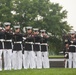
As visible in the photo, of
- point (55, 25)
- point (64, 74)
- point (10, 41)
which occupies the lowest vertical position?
point (64, 74)

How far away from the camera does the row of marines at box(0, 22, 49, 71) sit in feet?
53.7

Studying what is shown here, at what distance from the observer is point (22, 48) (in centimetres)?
1759

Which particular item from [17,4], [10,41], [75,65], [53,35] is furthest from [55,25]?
[10,41]

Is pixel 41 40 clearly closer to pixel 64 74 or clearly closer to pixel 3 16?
pixel 64 74

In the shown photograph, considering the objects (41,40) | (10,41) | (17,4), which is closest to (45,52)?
(41,40)

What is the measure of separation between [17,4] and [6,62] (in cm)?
2171

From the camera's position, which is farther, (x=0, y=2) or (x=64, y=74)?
(x=0, y=2)

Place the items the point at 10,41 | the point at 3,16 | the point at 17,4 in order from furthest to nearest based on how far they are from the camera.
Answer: the point at 17,4, the point at 3,16, the point at 10,41

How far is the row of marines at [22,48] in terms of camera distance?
1638 cm

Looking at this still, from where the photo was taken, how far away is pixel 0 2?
119ft

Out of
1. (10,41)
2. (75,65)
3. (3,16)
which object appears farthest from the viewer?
(3,16)

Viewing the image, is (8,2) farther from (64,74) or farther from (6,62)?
(64,74)

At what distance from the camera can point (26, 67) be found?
17625mm

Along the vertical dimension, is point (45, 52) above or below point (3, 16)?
below
